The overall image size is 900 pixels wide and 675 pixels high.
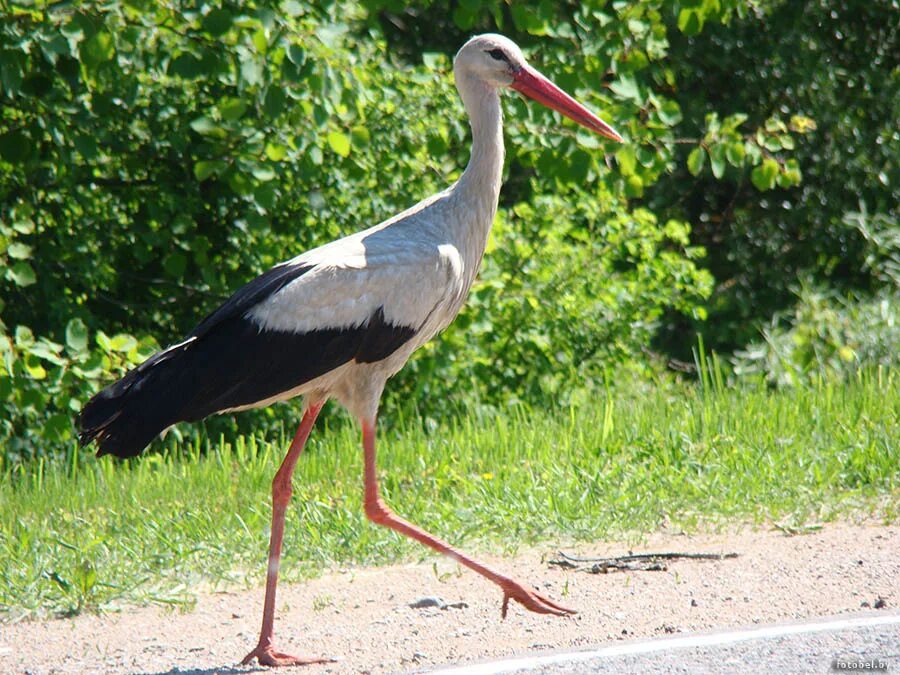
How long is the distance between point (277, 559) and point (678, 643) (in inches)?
56.0

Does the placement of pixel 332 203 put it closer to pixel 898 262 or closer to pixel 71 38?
pixel 71 38

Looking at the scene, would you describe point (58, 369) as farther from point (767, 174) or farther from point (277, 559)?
point (767, 174)

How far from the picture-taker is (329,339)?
16.2ft

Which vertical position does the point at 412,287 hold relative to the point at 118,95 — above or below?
below

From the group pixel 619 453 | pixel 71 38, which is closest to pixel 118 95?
pixel 71 38

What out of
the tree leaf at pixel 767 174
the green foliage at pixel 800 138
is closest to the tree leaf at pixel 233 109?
the tree leaf at pixel 767 174

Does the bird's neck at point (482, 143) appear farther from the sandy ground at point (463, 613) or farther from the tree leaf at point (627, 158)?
the tree leaf at point (627, 158)

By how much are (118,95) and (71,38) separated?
1117 mm

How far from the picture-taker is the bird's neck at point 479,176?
534 cm

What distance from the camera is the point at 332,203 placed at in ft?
26.9

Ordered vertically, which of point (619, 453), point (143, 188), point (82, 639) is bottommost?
point (82, 639)

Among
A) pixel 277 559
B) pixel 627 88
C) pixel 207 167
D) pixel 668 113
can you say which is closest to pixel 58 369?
pixel 207 167

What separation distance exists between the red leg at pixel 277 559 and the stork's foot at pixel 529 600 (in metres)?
0.67

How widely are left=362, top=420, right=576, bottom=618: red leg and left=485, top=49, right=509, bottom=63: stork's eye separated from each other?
1.62 meters
